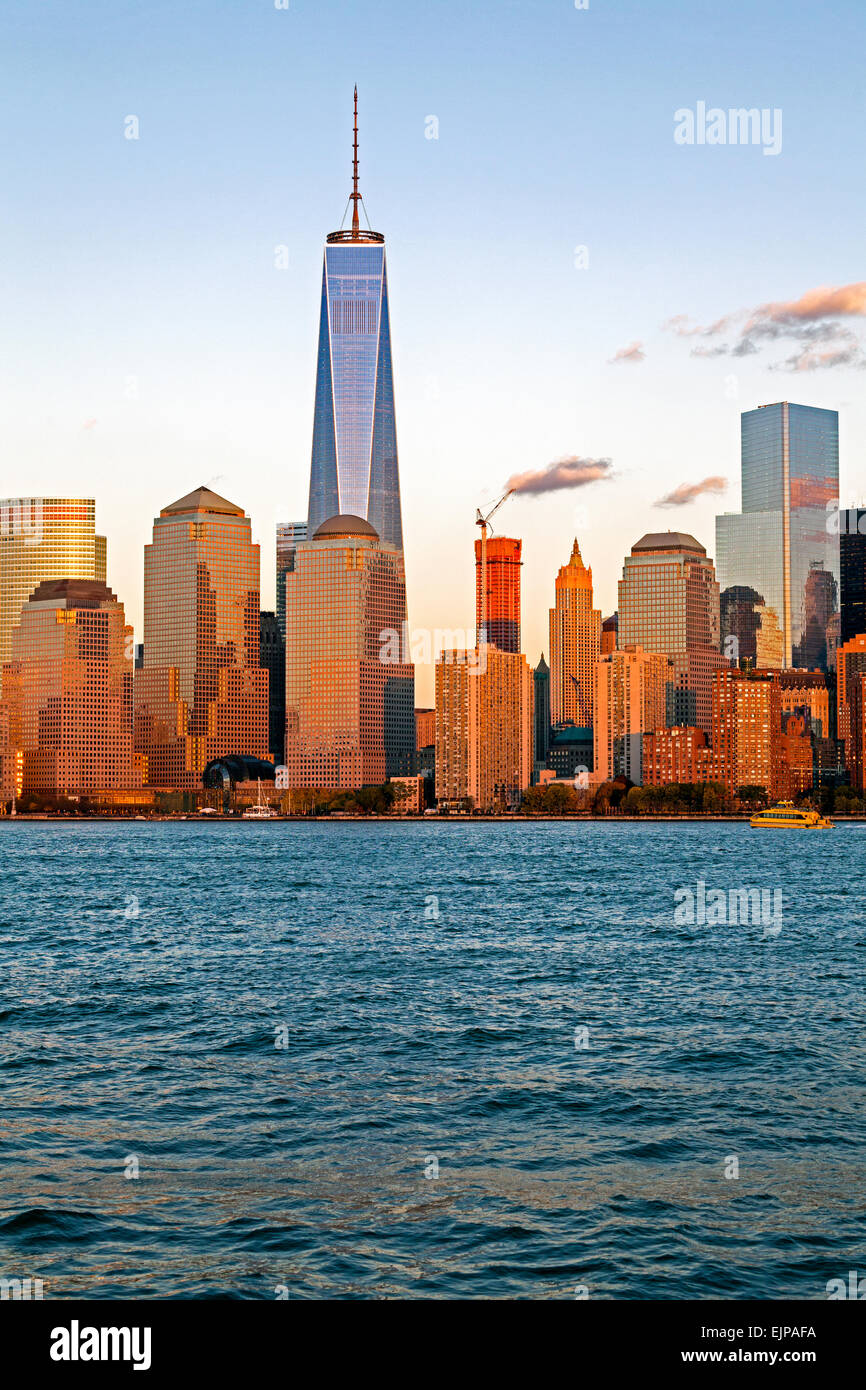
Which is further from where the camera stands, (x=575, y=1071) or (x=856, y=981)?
(x=856, y=981)

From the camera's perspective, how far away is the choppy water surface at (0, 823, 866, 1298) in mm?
22688

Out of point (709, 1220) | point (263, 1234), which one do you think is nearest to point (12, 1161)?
point (263, 1234)

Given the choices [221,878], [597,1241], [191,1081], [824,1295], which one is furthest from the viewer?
[221,878]

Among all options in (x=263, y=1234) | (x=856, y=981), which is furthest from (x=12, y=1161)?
(x=856, y=981)

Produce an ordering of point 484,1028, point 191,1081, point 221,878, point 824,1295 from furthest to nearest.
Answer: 1. point 221,878
2. point 484,1028
3. point 191,1081
4. point 824,1295

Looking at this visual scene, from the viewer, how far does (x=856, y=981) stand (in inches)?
2233

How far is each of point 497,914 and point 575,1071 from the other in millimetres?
50321

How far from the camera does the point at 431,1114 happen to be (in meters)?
32.6

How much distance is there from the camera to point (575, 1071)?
37750 mm

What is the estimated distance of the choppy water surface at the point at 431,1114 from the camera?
74.4 feet

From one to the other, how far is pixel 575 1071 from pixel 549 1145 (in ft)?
26.1
